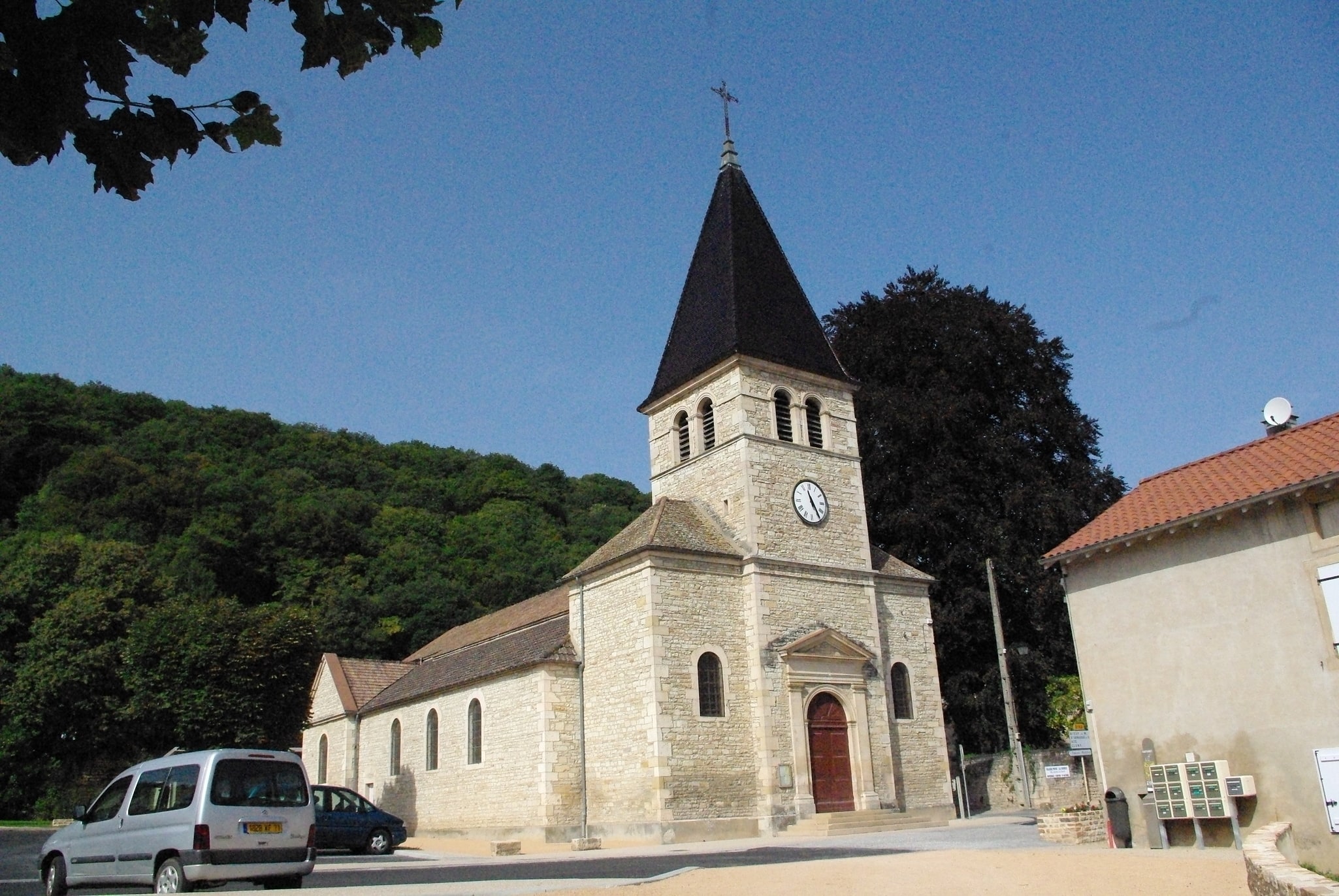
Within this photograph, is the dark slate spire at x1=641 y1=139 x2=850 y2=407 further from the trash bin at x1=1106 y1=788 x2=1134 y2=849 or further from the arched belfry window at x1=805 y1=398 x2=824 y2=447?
the trash bin at x1=1106 y1=788 x2=1134 y2=849

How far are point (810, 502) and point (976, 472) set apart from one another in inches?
327

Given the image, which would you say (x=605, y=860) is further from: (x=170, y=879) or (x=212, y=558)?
(x=212, y=558)

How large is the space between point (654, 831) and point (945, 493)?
14.5m

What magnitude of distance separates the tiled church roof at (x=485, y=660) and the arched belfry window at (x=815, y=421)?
802 cm

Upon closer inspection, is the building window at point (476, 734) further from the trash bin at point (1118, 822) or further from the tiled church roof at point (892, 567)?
the trash bin at point (1118, 822)

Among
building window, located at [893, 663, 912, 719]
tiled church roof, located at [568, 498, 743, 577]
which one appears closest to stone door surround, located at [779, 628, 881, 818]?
building window, located at [893, 663, 912, 719]

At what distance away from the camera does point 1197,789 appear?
552 inches

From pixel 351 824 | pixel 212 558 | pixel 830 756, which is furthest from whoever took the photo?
pixel 212 558

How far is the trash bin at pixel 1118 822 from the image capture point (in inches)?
587

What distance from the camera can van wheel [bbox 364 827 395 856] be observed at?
20.5 metres

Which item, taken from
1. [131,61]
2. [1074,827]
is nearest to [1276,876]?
[131,61]

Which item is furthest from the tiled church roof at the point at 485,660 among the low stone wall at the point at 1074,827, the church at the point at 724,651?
the low stone wall at the point at 1074,827

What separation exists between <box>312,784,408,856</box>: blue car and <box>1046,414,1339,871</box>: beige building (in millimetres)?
13843

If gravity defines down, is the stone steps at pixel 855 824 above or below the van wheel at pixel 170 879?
below
